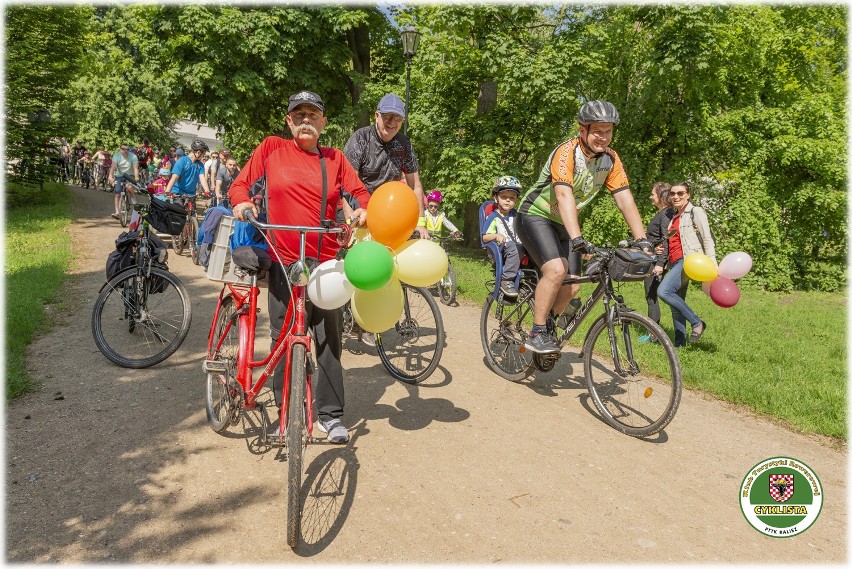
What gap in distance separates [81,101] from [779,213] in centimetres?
3590

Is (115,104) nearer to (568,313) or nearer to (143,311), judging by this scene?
(143,311)

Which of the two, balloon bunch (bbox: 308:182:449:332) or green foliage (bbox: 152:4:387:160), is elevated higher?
green foliage (bbox: 152:4:387:160)

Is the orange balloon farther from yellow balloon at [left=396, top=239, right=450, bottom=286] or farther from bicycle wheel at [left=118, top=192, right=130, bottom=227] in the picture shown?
bicycle wheel at [left=118, top=192, right=130, bottom=227]

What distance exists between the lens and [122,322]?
5.86 metres

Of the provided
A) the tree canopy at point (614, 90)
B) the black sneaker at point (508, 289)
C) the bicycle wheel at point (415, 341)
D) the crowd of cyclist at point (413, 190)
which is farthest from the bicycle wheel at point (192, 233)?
the black sneaker at point (508, 289)

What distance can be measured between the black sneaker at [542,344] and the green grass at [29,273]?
4044 millimetres

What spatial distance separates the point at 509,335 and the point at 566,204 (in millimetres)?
1639

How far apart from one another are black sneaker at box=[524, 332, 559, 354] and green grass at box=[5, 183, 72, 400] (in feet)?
13.3

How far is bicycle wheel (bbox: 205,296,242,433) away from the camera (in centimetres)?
389

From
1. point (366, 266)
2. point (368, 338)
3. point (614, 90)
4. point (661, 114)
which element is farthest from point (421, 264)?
point (614, 90)

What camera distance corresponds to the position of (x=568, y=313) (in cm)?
539

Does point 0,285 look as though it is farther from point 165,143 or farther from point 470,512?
point 165,143

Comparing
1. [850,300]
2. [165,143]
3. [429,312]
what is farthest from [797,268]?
[165,143]

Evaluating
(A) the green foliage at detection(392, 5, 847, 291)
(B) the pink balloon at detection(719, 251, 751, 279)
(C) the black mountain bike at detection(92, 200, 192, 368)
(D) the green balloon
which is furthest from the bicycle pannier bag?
(A) the green foliage at detection(392, 5, 847, 291)
